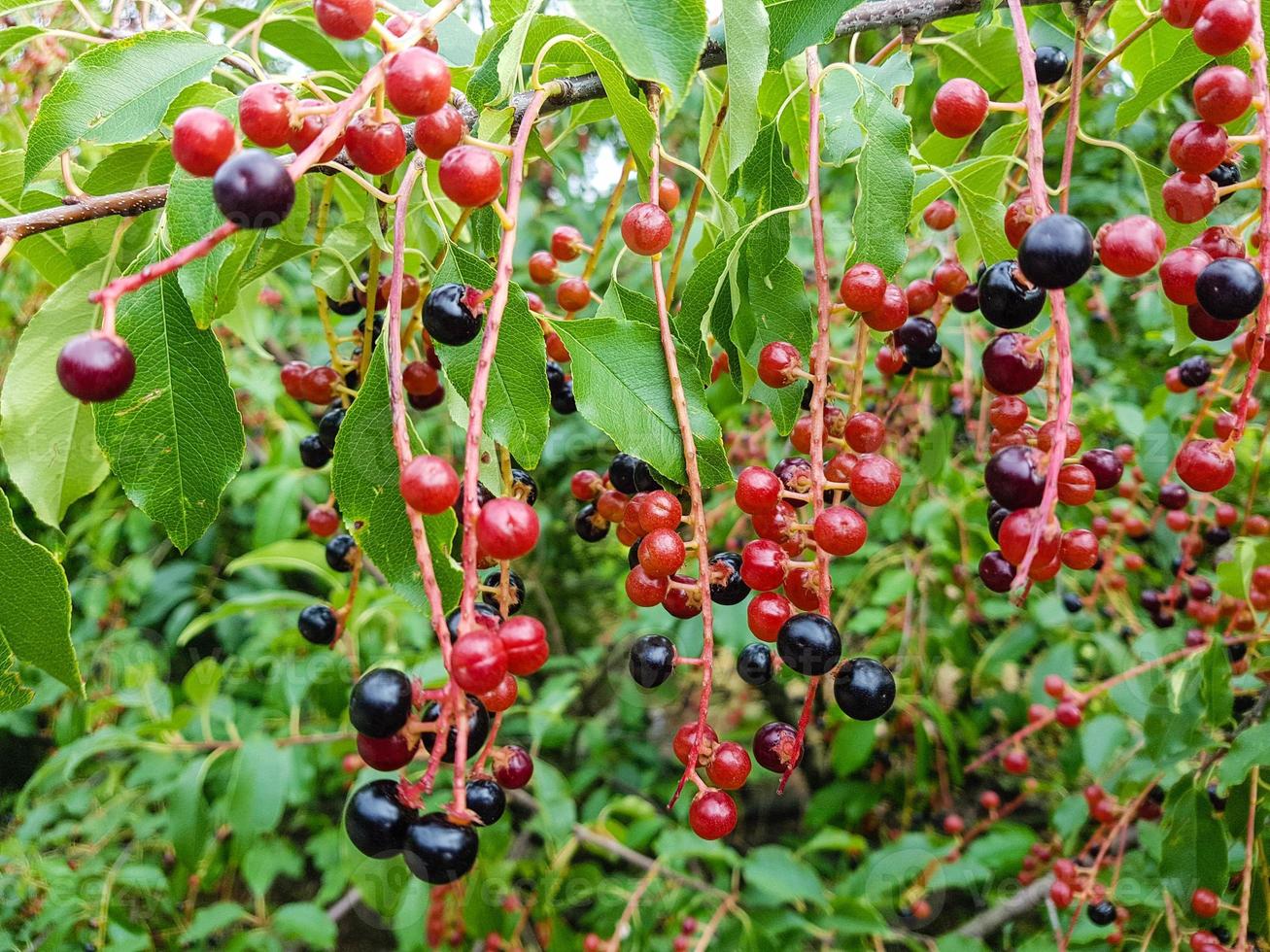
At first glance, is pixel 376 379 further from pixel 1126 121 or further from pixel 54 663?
pixel 1126 121

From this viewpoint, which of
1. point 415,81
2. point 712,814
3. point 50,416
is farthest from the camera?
point 50,416

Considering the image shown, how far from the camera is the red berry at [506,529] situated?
599 mm

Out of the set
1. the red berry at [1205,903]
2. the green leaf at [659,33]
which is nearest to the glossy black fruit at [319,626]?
the green leaf at [659,33]

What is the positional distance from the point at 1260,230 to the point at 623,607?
2994mm

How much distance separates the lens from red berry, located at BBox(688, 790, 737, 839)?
28.3 inches

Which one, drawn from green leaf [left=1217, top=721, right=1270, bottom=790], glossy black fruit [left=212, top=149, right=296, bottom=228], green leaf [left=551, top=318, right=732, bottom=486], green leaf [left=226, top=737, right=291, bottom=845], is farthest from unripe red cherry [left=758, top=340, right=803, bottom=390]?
green leaf [left=226, top=737, right=291, bottom=845]

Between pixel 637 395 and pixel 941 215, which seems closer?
pixel 637 395

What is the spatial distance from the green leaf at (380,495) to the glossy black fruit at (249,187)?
0.25 m

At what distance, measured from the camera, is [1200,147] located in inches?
30.7

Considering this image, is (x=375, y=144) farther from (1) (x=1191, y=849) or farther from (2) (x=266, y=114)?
(1) (x=1191, y=849)

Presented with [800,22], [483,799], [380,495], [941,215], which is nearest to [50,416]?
[380,495]

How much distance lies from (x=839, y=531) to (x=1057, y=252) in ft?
0.82

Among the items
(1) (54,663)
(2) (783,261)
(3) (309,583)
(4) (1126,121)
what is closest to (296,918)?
(3) (309,583)

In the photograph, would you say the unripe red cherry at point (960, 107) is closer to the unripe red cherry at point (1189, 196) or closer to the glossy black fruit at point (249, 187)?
the unripe red cherry at point (1189, 196)
